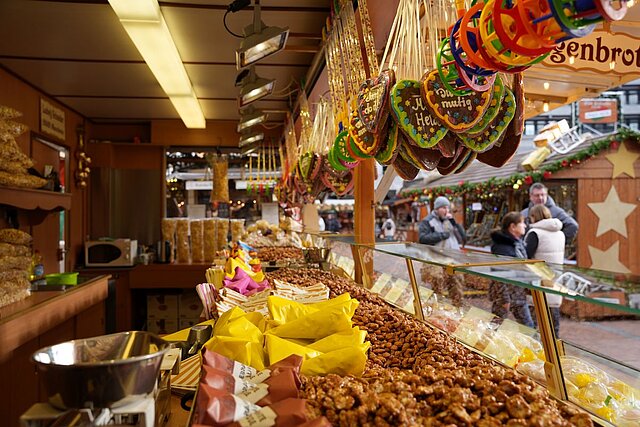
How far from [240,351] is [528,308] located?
1.61 m

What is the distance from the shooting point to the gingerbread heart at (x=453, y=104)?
1.36 metres

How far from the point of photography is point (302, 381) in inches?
45.1

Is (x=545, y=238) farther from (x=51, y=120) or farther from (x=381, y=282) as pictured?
(x=51, y=120)

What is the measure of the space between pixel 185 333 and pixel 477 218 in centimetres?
984

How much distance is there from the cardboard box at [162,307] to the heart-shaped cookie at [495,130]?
17.6 ft

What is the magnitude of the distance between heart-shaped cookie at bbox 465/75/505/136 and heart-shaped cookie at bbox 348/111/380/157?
455mm

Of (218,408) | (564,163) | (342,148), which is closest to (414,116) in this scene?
(342,148)

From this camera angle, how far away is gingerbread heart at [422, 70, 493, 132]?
1358 mm

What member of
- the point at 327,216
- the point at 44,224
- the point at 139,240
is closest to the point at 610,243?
the point at 139,240

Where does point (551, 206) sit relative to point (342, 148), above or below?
below

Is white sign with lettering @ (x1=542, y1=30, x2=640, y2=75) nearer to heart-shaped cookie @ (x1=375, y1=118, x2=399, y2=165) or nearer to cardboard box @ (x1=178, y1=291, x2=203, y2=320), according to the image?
heart-shaped cookie @ (x1=375, y1=118, x2=399, y2=165)

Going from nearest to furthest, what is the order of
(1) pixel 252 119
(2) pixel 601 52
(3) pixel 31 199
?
1. (2) pixel 601 52
2. (3) pixel 31 199
3. (1) pixel 252 119

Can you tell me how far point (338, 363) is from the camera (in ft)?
4.19

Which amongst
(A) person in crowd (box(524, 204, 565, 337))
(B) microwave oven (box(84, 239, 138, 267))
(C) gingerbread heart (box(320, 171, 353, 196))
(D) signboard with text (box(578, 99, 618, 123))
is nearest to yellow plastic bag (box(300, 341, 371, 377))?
(C) gingerbread heart (box(320, 171, 353, 196))
